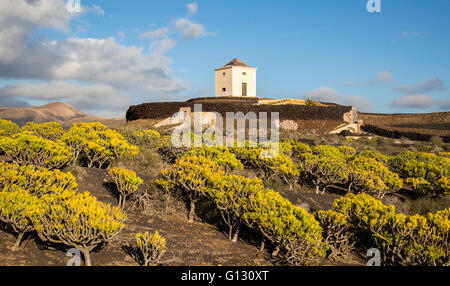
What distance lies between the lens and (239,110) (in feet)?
99.5

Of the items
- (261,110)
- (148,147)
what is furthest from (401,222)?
(261,110)

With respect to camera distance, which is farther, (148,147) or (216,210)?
(148,147)

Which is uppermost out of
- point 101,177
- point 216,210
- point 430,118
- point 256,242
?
point 430,118

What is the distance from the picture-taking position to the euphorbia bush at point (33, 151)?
10.6 metres

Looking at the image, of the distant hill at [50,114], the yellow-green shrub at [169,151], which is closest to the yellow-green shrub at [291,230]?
the yellow-green shrub at [169,151]

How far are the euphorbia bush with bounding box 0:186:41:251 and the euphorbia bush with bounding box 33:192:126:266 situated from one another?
191mm

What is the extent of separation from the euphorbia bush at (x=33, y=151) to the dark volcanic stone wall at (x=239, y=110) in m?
19.1

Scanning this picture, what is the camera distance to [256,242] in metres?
8.71

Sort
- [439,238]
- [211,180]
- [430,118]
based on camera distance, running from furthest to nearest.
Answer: [430,118], [211,180], [439,238]

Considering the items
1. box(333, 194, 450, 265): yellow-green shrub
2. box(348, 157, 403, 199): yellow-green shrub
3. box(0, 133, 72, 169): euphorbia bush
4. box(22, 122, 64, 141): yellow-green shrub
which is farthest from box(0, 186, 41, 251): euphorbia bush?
box(348, 157, 403, 199): yellow-green shrub

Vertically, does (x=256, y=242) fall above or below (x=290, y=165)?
below

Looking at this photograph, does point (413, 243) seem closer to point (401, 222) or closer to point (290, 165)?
point (401, 222)

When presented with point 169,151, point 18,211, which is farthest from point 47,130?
point 18,211

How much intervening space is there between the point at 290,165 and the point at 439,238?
288 inches
